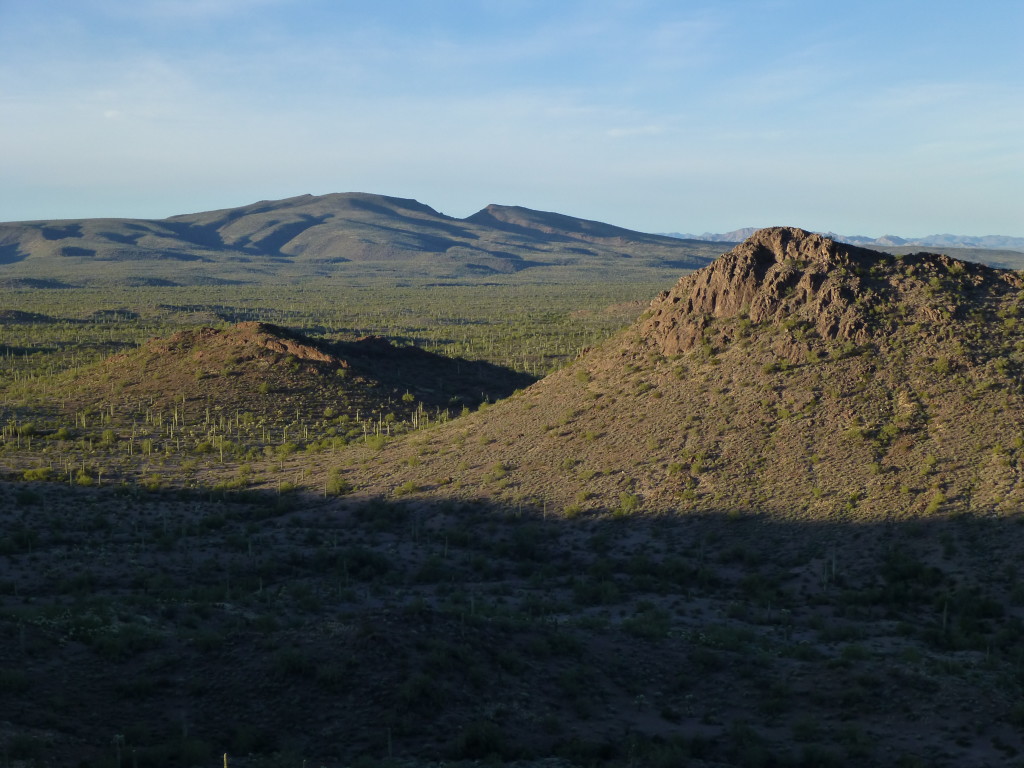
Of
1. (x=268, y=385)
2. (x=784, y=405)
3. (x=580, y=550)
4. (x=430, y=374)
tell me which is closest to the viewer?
(x=580, y=550)

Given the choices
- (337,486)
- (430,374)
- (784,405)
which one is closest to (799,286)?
(784,405)

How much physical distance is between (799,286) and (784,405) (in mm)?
6221

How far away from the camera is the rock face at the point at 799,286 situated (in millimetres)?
36250

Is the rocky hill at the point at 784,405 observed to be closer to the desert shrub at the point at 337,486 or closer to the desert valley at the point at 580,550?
the desert valley at the point at 580,550

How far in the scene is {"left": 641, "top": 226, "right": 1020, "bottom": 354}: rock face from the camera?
36250 mm

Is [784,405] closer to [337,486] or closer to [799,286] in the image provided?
[799,286]

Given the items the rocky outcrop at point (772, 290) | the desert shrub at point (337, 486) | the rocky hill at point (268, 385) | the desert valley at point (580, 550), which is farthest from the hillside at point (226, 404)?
the rocky outcrop at point (772, 290)

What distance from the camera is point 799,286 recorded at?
37719 millimetres

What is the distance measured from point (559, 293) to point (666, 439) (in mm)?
147075

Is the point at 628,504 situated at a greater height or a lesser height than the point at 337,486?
greater

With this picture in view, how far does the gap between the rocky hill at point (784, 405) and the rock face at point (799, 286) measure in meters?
0.07

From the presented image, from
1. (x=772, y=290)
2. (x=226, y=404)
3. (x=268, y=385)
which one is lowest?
(x=226, y=404)

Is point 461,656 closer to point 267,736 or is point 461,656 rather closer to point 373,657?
point 373,657

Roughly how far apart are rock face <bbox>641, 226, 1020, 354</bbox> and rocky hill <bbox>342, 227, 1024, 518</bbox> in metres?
0.07
